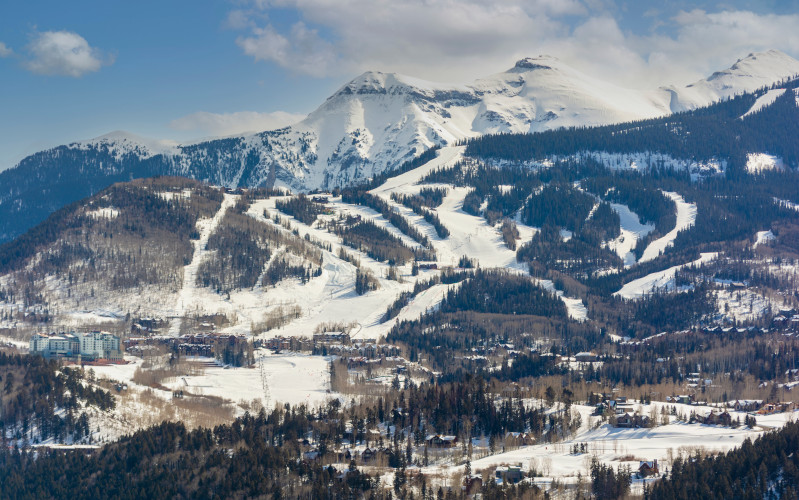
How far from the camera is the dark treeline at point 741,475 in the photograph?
127 metres

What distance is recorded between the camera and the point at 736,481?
129500 millimetres

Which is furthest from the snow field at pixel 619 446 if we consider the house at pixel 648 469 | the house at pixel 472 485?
the house at pixel 472 485

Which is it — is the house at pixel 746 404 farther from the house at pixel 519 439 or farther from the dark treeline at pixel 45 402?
the dark treeline at pixel 45 402

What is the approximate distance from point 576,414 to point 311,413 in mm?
35292

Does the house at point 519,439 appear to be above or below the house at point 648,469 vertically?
above

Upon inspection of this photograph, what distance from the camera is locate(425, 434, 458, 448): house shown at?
507 feet

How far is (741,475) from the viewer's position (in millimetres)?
131000

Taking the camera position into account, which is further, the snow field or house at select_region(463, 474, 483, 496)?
the snow field

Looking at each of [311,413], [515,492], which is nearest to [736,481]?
[515,492]

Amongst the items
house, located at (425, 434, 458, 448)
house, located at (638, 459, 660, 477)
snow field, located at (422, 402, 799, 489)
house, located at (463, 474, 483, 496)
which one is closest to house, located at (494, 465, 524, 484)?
snow field, located at (422, 402, 799, 489)

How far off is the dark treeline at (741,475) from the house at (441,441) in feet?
97.9

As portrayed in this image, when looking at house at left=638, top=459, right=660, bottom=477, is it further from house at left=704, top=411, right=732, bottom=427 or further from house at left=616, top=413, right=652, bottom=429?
house at left=704, top=411, right=732, bottom=427

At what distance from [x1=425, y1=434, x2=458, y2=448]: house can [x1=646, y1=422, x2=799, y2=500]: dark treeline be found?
97.9ft

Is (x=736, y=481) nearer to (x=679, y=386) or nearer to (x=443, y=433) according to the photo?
(x=443, y=433)
